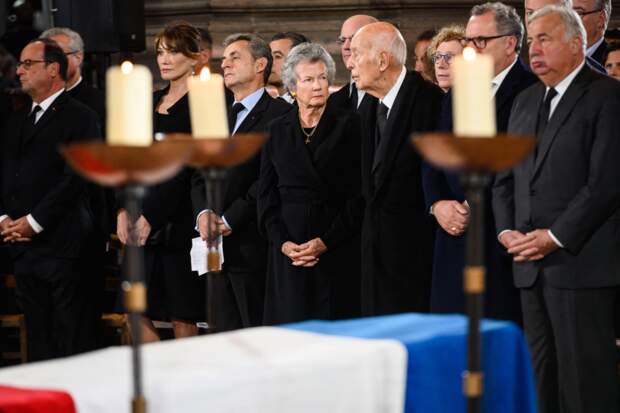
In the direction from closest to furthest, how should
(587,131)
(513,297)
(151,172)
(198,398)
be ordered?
1. (151,172)
2. (198,398)
3. (587,131)
4. (513,297)

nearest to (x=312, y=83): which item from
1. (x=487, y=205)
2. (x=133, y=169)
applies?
(x=487, y=205)

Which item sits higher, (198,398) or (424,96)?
(424,96)

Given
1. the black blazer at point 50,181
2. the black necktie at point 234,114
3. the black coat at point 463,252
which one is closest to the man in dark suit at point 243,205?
the black necktie at point 234,114

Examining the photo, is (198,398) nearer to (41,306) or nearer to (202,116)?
(202,116)

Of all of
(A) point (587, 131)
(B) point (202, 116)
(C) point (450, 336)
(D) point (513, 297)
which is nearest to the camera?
(B) point (202, 116)

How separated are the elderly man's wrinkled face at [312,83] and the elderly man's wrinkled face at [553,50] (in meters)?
1.33

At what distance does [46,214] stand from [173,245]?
2.29ft

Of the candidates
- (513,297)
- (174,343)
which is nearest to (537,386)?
(513,297)

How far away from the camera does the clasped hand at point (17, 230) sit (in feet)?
22.5

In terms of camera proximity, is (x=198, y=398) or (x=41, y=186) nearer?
(x=198, y=398)

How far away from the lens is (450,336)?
3270 mm

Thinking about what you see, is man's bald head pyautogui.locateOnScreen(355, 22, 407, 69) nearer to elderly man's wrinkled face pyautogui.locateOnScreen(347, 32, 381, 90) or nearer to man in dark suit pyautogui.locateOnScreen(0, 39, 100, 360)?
elderly man's wrinkled face pyautogui.locateOnScreen(347, 32, 381, 90)

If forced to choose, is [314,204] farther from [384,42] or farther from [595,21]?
[595,21]

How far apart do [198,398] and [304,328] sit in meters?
0.64
